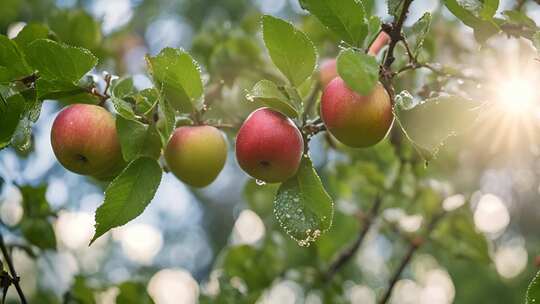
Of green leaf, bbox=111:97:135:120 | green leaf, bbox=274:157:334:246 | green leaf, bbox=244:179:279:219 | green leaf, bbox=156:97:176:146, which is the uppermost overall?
green leaf, bbox=111:97:135:120

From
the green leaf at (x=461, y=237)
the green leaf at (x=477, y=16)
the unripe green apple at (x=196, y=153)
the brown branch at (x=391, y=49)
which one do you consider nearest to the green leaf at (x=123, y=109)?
the unripe green apple at (x=196, y=153)

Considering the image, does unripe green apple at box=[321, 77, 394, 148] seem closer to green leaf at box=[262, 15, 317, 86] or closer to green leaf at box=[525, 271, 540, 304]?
green leaf at box=[262, 15, 317, 86]

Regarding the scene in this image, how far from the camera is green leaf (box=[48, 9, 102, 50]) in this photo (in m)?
1.83

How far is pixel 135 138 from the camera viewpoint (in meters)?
1.02

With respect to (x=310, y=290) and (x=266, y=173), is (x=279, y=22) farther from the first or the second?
(x=310, y=290)

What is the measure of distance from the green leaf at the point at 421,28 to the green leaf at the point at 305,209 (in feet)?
0.89

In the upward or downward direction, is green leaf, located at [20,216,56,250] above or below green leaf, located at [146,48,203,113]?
below

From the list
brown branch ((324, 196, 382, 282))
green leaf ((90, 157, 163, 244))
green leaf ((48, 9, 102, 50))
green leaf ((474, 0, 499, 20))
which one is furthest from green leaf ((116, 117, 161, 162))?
brown branch ((324, 196, 382, 282))

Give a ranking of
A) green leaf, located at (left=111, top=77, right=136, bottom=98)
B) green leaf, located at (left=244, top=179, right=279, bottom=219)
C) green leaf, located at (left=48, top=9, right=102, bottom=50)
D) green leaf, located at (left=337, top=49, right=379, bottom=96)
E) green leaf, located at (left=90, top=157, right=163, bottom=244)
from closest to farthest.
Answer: green leaf, located at (left=337, top=49, right=379, bottom=96)
green leaf, located at (left=90, top=157, right=163, bottom=244)
green leaf, located at (left=111, top=77, right=136, bottom=98)
green leaf, located at (left=48, top=9, right=102, bottom=50)
green leaf, located at (left=244, top=179, right=279, bottom=219)

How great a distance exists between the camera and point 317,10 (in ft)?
3.31

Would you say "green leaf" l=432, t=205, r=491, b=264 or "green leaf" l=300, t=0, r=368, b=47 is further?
"green leaf" l=432, t=205, r=491, b=264

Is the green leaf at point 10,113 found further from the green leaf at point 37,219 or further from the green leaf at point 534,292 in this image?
the green leaf at point 534,292

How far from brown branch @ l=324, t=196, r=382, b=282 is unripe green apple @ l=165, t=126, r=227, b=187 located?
930 mm

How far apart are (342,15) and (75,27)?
1.08 m
